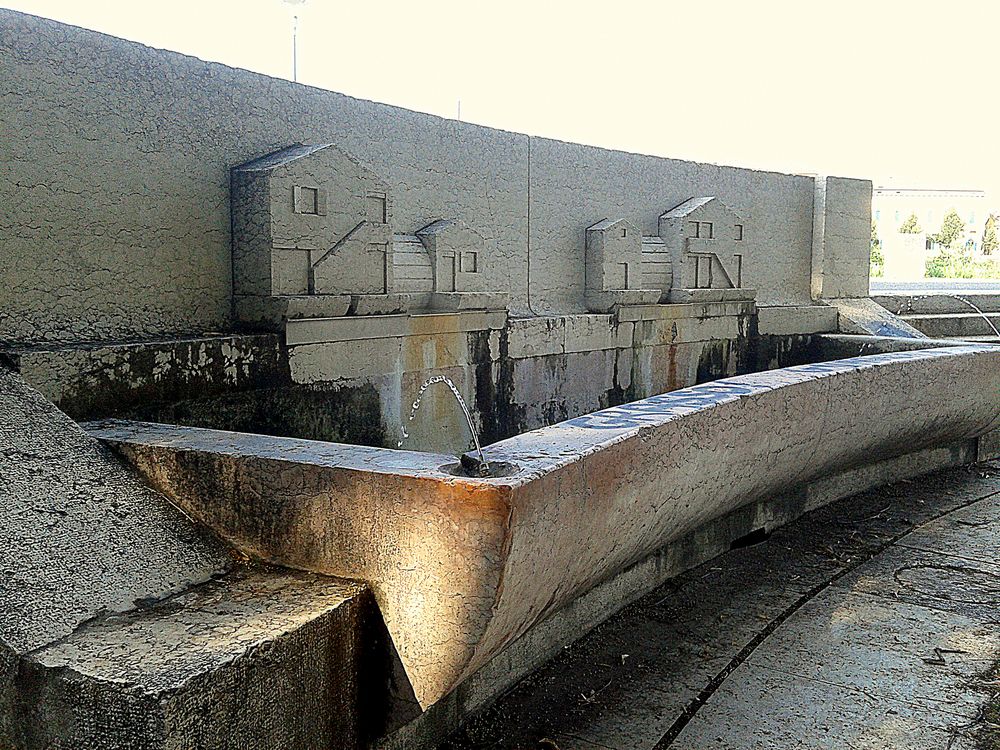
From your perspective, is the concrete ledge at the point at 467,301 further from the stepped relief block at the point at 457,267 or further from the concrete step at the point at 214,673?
the concrete step at the point at 214,673

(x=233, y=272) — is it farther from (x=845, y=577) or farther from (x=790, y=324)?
(x=790, y=324)

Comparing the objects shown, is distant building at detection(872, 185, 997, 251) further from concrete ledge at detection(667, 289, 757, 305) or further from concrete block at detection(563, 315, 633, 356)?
concrete block at detection(563, 315, 633, 356)

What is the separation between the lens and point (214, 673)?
6.40 ft

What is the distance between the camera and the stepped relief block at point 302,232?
3863mm

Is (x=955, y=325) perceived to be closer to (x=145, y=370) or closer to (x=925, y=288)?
(x=925, y=288)

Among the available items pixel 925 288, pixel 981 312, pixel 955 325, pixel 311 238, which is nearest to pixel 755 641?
pixel 311 238

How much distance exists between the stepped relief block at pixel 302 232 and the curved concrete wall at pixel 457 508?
104 cm

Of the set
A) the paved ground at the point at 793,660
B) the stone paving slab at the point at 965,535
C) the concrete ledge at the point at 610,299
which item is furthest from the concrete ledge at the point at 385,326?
the stone paving slab at the point at 965,535

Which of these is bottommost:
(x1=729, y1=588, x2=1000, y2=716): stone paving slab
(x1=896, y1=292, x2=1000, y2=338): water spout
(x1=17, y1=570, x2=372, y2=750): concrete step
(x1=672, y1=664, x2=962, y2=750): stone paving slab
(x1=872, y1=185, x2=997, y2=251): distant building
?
(x1=672, y1=664, x2=962, y2=750): stone paving slab

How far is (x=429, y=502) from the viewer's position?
2.36 metres

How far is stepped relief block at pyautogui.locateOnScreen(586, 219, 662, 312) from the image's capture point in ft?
19.7

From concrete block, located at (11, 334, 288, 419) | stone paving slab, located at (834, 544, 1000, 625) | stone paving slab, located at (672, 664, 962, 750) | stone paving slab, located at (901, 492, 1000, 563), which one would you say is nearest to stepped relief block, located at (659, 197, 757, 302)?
stone paving slab, located at (901, 492, 1000, 563)

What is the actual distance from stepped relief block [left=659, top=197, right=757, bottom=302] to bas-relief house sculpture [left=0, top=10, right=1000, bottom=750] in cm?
2

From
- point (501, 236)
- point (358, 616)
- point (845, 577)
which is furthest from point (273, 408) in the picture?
point (845, 577)
